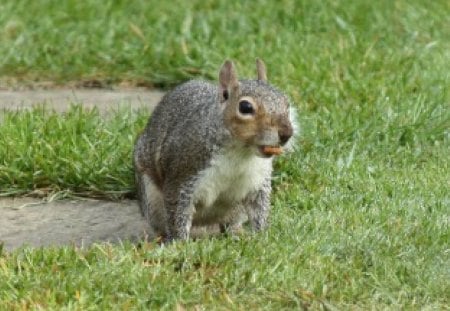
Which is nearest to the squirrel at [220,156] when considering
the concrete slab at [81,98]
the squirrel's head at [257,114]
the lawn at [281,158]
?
the squirrel's head at [257,114]

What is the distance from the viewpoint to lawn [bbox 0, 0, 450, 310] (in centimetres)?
516

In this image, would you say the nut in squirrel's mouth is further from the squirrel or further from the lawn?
the lawn

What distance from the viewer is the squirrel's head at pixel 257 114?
5.52 m

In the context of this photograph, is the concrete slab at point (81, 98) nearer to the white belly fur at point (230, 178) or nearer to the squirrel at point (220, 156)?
the squirrel at point (220, 156)

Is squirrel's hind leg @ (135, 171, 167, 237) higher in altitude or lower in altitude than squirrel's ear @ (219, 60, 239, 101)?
A: lower

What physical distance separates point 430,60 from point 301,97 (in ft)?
3.55

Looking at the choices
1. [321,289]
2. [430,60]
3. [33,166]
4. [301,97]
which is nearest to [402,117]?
[301,97]

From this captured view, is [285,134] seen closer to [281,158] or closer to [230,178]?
[230,178]

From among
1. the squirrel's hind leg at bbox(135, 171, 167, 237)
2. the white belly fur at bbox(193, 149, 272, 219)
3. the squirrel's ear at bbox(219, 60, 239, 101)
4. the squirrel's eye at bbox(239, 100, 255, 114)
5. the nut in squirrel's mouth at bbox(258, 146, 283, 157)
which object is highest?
the squirrel's ear at bbox(219, 60, 239, 101)

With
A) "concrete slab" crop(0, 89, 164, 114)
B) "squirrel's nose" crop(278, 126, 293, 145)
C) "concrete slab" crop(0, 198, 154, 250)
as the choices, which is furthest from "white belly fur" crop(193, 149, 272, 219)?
"concrete slab" crop(0, 89, 164, 114)

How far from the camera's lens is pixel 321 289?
16.9 feet

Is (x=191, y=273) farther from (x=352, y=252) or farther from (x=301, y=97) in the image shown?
(x=301, y=97)

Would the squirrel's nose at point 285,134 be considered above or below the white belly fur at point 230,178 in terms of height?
above

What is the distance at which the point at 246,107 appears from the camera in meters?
5.62
